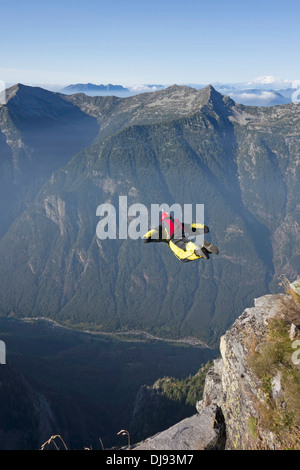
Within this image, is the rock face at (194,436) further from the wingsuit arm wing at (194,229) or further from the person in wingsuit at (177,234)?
the wingsuit arm wing at (194,229)

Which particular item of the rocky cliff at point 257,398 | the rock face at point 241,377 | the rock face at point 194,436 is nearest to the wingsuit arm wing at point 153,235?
the rock face at point 241,377

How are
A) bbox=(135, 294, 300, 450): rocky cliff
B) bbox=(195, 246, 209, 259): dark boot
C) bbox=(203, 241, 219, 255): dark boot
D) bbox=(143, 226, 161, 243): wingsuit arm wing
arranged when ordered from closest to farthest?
bbox=(135, 294, 300, 450): rocky cliff < bbox=(195, 246, 209, 259): dark boot < bbox=(203, 241, 219, 255): dark boot < bbox=(143, 226, 161, 243): wingsuit arm wing

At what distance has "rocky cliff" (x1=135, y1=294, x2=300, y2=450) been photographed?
665 inches

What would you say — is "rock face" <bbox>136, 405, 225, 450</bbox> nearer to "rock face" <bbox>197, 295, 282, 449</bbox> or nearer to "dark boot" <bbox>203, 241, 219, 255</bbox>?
"rock face" <bbox>197, 295, 282, 449</bbox>

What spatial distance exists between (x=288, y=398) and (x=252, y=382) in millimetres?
3978

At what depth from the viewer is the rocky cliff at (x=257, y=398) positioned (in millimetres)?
16891

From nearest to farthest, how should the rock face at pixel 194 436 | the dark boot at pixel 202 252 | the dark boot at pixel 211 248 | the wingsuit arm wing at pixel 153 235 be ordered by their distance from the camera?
the rock face at pixel 194 436 < the dark boot at pixel 202 252 < the dark boot at pixel 211 248 < the wingsuit arm wing at pixel 153 235

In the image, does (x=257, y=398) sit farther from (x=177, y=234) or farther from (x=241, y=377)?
(x=177, y=234)

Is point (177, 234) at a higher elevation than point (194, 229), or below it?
below

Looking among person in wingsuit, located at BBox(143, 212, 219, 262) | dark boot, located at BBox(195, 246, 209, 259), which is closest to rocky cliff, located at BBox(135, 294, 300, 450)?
dark boot, located at BBox(195, 246, 209, 259)

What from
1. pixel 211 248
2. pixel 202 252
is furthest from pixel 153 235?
pixel 202 252

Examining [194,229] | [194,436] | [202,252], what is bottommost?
[194,436]

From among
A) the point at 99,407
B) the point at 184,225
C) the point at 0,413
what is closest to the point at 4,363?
the point at 0,413

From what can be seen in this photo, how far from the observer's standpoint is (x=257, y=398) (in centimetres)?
1953
